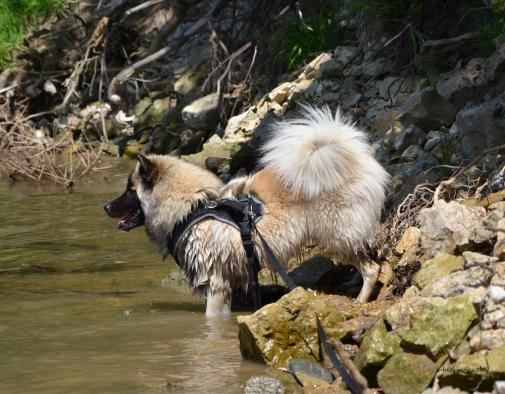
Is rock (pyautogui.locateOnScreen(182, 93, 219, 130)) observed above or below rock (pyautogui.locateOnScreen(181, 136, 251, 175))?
below

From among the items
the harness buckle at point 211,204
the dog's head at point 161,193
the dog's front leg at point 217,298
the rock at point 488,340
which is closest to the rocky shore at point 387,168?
the rock at point 488,340

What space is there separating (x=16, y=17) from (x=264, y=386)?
42.6 feet

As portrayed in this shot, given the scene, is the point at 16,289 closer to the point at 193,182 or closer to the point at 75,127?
the point at 193,182

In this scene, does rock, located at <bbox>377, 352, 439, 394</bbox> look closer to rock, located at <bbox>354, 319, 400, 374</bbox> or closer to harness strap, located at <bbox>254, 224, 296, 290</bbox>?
rock, located at <bbox>354, 319, 400, 374</bbox>

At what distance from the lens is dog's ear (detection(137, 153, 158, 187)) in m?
7.00

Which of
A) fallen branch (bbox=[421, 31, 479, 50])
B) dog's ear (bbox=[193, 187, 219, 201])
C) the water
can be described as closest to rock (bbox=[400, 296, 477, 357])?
the water

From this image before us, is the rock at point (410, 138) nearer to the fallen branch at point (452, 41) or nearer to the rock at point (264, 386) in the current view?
the fallen branch at point (452, 41)

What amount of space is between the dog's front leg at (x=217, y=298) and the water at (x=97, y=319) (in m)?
0.11

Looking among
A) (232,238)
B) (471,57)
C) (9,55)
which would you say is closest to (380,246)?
(232,238)

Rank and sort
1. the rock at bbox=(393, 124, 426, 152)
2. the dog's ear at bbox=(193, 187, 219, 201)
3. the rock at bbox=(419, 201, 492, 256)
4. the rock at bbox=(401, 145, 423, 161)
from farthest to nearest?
the rock at bbox=(393, 124, 426, 152), the rock at bbox=(401, 145, 423, 161), the dog's ear at bbox=(193, 187, 219, 201), the rock at bbox=(419, 201, 492, 256)

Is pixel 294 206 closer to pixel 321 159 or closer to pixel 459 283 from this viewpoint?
pixel 321 159

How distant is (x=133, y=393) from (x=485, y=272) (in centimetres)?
193

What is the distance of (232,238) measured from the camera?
21.8 feet

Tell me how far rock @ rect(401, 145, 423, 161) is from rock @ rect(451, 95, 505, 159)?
2.15 feet
